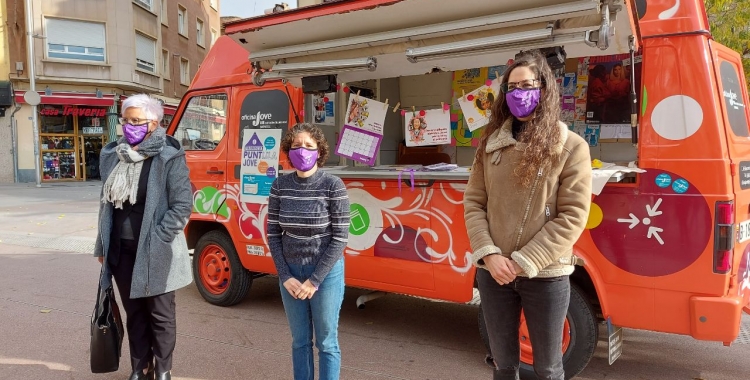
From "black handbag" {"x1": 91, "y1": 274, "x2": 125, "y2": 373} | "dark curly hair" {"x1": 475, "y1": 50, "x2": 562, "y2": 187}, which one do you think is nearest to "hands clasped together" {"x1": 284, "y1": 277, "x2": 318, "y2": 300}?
"dark curly hair" {"x1": 475, "y1": 50, "x2": 562, "y2": 187}

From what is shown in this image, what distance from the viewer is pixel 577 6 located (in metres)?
2.97

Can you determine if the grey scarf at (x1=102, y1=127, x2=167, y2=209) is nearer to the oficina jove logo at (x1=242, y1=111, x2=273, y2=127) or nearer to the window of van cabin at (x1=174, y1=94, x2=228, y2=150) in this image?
the oficina jove logo at (x1=242, y1=111, x2=273, y2=127)

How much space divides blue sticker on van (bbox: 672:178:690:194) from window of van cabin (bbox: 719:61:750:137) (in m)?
0.51

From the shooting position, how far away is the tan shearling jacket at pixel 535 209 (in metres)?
2.23

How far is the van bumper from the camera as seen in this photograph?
291cm

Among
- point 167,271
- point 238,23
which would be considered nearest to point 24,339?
A: point 167,271

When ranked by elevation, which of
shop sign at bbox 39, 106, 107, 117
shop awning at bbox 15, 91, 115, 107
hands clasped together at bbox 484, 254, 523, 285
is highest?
Answer: shop awning at bbox 15, 91, 115, 107

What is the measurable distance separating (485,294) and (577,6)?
5.40 feet

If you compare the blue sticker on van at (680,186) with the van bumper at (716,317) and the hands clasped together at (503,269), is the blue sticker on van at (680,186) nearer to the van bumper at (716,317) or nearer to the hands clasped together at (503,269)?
the van bumper at (716,317)

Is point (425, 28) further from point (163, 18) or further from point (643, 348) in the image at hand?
point (163, 18)

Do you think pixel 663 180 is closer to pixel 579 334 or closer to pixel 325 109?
pixel 579 334

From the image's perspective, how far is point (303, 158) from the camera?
283cm

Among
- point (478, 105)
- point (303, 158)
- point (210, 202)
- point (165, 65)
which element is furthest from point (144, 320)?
point (165, 65)

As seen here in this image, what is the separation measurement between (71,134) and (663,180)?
2443 centimetres
